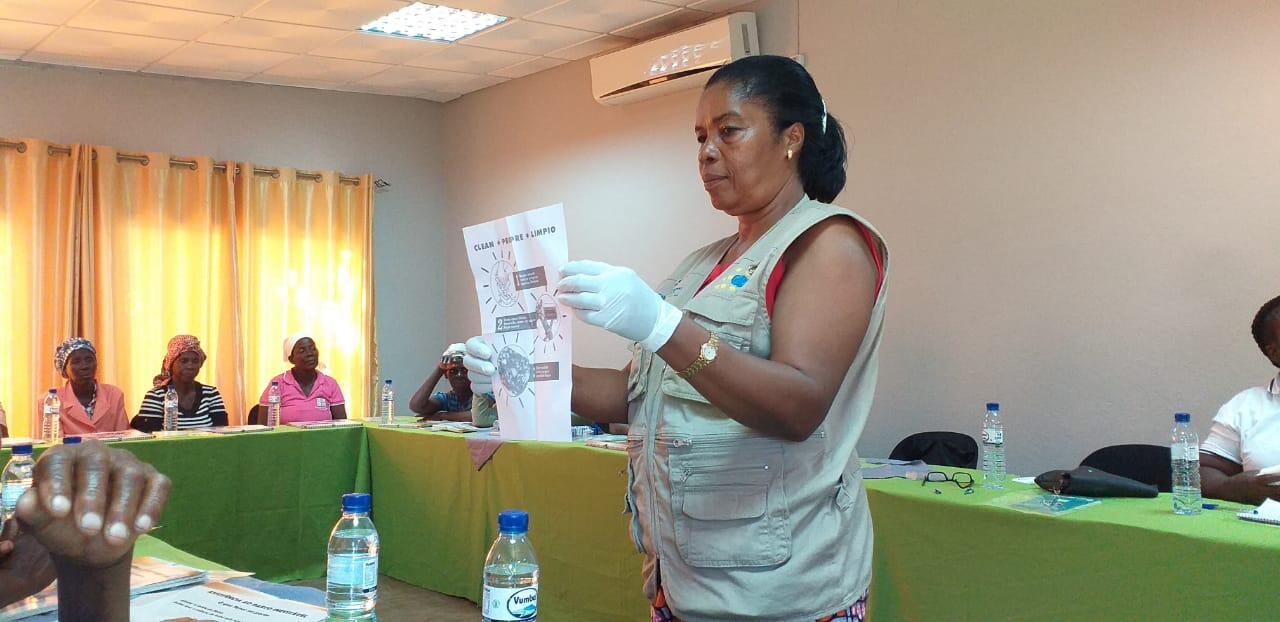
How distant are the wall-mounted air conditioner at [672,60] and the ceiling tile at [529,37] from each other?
0.23 metres

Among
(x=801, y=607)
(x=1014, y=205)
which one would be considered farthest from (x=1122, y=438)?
(x=801, y=607)

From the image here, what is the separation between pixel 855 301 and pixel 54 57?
6.40 metres

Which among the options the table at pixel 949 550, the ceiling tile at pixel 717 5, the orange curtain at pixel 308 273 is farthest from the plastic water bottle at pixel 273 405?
the ceiling tile at pixel 717 5

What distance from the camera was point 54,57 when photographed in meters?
6.16

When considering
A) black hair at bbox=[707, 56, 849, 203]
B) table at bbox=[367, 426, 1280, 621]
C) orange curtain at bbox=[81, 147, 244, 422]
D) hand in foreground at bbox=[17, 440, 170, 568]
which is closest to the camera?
hand in foreground at bbox=[17, 440, 170, 568]

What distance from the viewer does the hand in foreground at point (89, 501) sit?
0.92 meters

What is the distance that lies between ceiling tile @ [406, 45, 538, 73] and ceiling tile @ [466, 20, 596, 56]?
0.13 metres

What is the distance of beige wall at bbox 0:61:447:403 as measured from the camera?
20.7ft

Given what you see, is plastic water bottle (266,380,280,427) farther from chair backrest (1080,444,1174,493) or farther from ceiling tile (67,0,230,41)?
chair backrest (1080,444,1174,493)

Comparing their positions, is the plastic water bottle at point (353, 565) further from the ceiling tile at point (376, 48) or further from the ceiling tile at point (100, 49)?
the ceiling tile at point (100, 49)

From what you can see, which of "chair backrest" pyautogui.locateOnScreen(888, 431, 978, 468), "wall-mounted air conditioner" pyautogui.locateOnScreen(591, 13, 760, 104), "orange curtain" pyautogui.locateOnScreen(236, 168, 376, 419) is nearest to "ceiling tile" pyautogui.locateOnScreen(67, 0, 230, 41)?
"orange curtain" pyautogui.locateOnScreen(236, 168, 376, 419)

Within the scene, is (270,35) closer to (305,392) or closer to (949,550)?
(305,392)

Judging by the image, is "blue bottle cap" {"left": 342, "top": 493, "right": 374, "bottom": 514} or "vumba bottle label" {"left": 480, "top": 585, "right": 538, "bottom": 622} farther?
"blue bottle cap" {"left": 342, "top": 493, "right": 374, "bottom": 514}

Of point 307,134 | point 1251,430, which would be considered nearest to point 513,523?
point 1251,430
